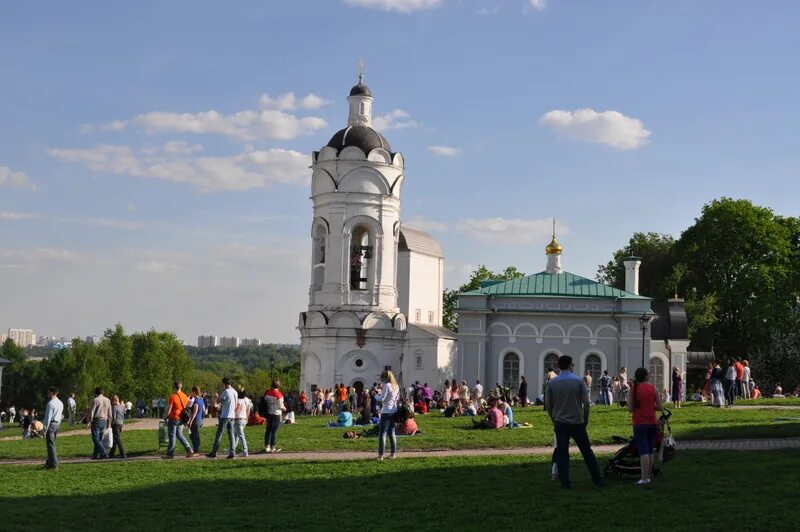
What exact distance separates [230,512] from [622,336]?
3829 centimetres

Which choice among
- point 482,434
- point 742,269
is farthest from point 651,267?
point 482,434

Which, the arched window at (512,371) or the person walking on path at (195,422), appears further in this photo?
the arched window at (512,371)

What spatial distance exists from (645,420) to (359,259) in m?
43.5

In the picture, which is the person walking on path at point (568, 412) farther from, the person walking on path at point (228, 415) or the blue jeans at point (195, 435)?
the blue jeans at point (195, 435)

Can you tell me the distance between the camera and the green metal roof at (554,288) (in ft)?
169

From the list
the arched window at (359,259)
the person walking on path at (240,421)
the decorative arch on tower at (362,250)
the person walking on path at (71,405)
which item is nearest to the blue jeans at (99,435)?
the person walking on path at (240,421)

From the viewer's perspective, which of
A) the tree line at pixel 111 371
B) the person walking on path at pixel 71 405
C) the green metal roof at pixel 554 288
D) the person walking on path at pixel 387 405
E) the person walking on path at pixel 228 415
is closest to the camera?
the person walking on path at pixel 387 405

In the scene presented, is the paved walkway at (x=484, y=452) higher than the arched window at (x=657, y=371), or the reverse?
the arched window at (x=657, y=371)

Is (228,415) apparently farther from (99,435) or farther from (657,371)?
(657,371)

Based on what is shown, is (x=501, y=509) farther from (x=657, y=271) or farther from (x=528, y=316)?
(x=657, y=271)

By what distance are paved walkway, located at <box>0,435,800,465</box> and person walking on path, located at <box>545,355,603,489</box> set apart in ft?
16.9

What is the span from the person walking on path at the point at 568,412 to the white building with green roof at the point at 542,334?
35.4 m

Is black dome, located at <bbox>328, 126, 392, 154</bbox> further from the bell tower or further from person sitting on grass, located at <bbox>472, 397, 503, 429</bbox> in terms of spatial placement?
person sitting on grass, located at <bbox>472, 397, 503, 429</bbox>

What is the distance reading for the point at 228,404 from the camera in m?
21.5
